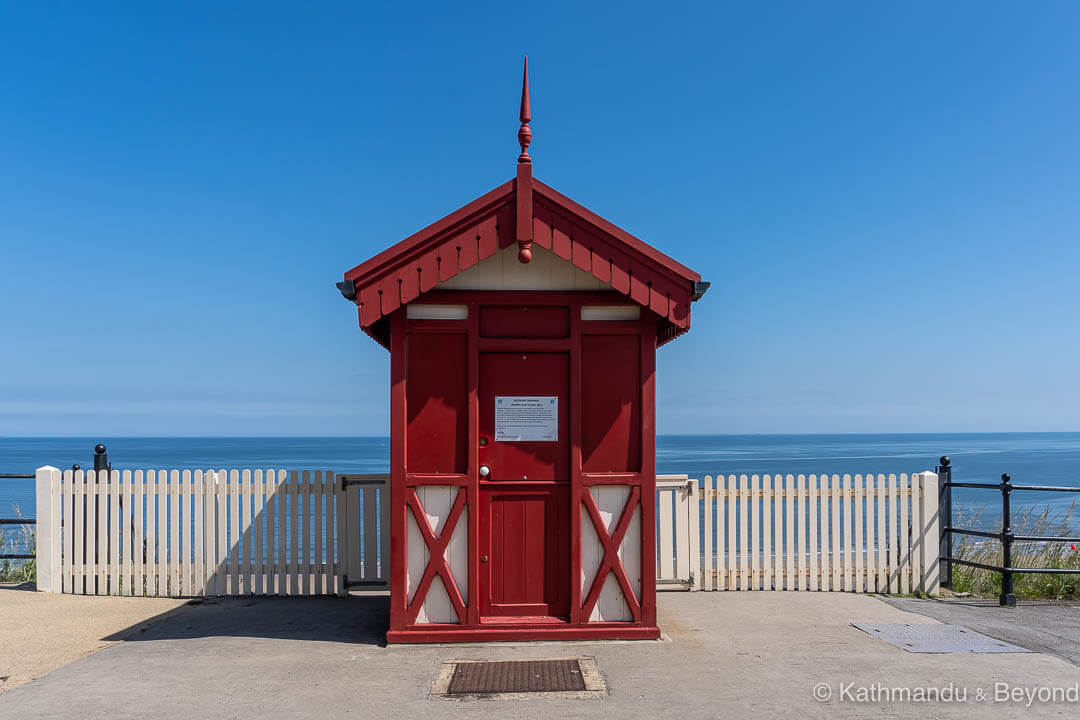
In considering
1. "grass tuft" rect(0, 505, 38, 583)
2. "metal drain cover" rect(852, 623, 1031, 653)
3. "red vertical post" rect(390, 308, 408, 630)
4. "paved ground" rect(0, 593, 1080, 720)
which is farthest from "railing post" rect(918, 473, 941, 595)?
"grass tuft" rect(0, 505, 38, 583)

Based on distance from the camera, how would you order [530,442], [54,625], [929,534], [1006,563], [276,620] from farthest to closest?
[929,534] → [1006,563] → [276,620] → [54,625] → [530,442]

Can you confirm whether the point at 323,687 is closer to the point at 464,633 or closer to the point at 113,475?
the point at 464,633

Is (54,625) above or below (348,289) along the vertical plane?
below

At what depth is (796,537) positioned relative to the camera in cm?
941

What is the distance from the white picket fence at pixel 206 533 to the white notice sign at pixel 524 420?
2469 mm

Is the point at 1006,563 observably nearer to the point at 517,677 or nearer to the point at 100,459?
the point at 517,677

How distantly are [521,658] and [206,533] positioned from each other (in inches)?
179

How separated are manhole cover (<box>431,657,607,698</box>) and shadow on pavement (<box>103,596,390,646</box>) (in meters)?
1.23

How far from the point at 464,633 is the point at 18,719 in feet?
10.4

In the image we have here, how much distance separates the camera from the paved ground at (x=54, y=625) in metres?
6.48

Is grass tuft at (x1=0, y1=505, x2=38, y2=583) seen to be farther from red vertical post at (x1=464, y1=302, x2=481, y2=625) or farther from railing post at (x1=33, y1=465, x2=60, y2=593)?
red vertical post at (x1=464, y1=302, x2=481, y2=625)

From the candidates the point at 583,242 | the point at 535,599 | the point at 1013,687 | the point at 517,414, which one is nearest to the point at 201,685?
the point at 535,599

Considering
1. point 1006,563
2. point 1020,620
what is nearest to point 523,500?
point 1020,620

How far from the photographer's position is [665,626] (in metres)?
7.50
